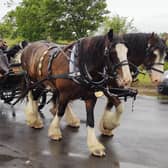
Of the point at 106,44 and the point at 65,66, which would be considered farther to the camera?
the point at 65,66

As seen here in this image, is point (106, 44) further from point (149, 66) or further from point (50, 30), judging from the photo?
point (50, 30)

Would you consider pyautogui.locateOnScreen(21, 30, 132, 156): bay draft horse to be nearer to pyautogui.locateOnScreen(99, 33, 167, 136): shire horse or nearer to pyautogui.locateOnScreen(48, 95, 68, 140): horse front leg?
pyautogui.locateOnScreen(48, 95, 68, 140): horse front leg

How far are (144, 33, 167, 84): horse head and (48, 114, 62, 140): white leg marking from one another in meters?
1.86

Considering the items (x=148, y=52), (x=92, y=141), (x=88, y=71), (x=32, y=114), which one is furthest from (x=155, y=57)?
(x=32, y=114)

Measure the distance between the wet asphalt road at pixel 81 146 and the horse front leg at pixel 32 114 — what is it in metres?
0.15

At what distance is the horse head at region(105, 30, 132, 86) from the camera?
21.5ft

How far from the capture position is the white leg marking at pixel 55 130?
8.09 metres

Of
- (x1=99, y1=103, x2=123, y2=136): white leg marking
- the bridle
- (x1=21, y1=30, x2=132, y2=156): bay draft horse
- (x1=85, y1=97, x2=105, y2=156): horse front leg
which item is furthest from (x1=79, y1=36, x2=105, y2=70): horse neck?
(x1=99, y1=103, x2=123, y2=136): white leg marking

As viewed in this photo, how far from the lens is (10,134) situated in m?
8.80

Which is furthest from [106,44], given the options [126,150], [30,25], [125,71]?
[30,25]

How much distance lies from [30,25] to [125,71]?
83.8 ft

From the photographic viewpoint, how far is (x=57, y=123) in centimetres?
808

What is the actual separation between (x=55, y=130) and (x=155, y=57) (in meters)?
2.20

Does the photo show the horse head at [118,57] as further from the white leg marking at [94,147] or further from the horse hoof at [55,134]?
the horse hoof at [55,134]
